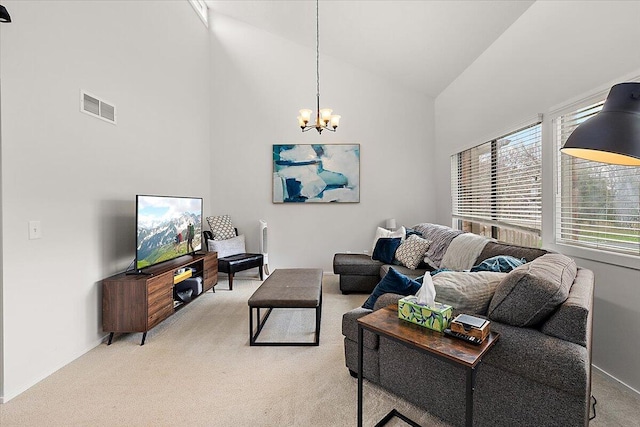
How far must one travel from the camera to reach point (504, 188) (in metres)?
3.13

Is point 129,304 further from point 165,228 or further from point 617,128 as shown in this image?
point 617,128

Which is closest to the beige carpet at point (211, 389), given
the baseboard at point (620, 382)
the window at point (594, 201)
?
the baseboard at point (620, 382)

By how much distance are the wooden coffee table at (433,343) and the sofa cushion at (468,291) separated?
0.26 meters

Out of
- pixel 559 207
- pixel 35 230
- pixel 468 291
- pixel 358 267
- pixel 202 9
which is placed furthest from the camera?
pixel 202 9

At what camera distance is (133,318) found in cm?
249

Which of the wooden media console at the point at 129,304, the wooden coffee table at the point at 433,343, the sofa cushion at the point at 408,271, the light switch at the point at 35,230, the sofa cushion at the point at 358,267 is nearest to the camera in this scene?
the wooden coffee table at the point at 433,343

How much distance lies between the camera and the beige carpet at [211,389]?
163 centimetres

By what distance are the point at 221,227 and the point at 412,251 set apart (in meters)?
3.01

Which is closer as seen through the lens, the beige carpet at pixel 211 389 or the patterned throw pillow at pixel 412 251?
the beige carpet at pixel 211 389

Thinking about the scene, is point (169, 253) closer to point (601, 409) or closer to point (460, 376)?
point (460, 376)

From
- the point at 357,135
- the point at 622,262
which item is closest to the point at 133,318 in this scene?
the point at 622,262

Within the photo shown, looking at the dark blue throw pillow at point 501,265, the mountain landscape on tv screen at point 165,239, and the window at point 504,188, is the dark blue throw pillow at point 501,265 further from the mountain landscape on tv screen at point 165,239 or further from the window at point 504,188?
the mountain landscape on tv screen at point 165,239

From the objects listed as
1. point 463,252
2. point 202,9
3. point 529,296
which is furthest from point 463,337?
point 202,9

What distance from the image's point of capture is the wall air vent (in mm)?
2363
